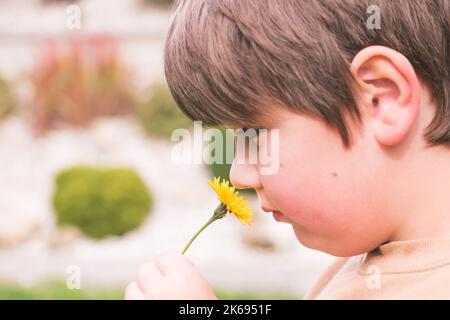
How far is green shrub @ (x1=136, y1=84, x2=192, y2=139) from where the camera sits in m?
6.82

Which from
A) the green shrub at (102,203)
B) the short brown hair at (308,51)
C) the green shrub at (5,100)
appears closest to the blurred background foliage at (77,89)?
the green shrub at (5,100)

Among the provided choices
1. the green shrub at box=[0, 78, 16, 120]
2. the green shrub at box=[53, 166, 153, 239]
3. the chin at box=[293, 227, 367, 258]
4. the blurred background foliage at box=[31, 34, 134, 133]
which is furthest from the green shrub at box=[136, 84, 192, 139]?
the chin at box=[293, 227, 367, 258]

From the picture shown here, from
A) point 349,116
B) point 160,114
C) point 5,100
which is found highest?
point 5,100

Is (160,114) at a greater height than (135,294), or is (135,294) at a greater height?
(160,114)

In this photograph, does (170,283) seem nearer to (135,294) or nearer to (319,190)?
(135,294)

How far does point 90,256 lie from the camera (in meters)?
5.40

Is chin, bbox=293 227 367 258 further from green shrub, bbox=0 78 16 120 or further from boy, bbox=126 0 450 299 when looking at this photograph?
green shrub, bbox=0 78 16 120

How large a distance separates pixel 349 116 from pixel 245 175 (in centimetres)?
21

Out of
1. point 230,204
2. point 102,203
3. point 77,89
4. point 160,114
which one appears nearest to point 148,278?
point 230,204

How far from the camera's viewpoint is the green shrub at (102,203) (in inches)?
225

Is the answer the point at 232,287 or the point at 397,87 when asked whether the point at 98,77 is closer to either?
the point at 232,287

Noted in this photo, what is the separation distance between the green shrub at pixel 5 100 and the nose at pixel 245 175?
6.23 metres

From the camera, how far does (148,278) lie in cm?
139
